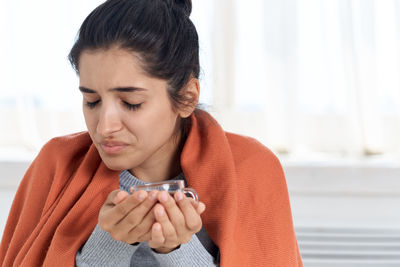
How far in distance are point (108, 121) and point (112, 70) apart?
0.10 m

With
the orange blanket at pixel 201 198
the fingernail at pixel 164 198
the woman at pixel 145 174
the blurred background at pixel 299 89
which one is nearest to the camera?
the fingernail at pixel 164 198

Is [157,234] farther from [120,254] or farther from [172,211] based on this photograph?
[120,254]

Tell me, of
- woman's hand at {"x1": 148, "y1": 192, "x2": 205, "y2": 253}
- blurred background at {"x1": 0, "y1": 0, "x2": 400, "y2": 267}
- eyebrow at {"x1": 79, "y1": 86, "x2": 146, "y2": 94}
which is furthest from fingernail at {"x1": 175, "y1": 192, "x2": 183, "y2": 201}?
blurred background at {"x1": 0, "y1": 0, "x2": 400, "y2": 267}

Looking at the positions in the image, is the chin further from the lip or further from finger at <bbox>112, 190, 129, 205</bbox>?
finger at <bbox>112, 190, 129, 205</bbox>

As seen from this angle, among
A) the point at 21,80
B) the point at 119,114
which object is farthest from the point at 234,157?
the point at 21,80

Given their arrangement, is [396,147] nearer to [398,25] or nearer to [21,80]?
[398,25]

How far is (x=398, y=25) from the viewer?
2.02 meters

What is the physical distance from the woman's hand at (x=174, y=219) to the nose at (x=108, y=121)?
0.20m

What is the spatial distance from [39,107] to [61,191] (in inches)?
41.5

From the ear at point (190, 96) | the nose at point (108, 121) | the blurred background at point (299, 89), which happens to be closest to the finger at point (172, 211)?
the nose at point (108, 121)

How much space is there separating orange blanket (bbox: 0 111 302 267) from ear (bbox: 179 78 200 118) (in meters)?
0.08

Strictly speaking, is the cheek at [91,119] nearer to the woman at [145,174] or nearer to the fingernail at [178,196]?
the woman at [145,174]

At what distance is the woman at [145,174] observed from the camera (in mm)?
1002

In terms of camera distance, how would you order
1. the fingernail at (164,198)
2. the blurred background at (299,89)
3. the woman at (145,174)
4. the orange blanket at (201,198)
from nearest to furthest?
the fingernail at (164,198), the woman at (145,174), the orange blanket at (201,198), the blurred background at (299,89)
